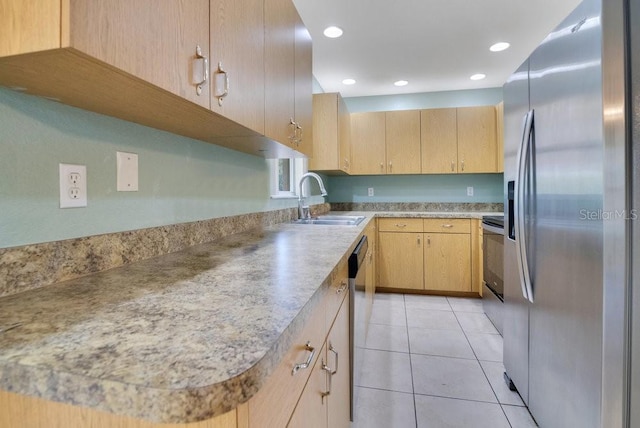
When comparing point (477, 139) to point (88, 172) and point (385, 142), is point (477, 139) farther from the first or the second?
point (88, 172)

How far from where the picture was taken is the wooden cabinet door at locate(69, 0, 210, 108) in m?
0.55

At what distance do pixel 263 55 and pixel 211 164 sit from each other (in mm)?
536

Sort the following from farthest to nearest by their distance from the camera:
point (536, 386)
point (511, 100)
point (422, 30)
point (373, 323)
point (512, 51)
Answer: point (512, 51) < point (373, 323) < point (422, 30) < point (511, 100) < point (536, 386)

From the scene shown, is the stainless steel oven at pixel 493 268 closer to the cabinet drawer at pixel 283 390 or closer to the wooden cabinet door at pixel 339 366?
the wooden cabinet door at pixel 339 366

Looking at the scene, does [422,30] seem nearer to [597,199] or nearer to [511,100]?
[511,100]

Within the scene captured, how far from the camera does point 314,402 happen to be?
2.47 feet

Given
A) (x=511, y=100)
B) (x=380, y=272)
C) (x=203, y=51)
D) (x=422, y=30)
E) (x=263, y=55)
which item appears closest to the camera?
(x=203, y=51)

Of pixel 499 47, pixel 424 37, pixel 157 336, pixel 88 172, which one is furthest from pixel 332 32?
pixel 157 336

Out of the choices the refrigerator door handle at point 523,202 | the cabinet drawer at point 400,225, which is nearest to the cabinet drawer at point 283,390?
the refrigerator door handle at point 523,202

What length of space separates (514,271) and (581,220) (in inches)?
28.3

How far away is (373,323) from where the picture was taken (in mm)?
2666

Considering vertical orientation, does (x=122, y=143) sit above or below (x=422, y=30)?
below

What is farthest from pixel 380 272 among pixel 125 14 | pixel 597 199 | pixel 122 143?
pixel 125 14

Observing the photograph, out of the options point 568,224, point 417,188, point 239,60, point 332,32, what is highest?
point 332,32
